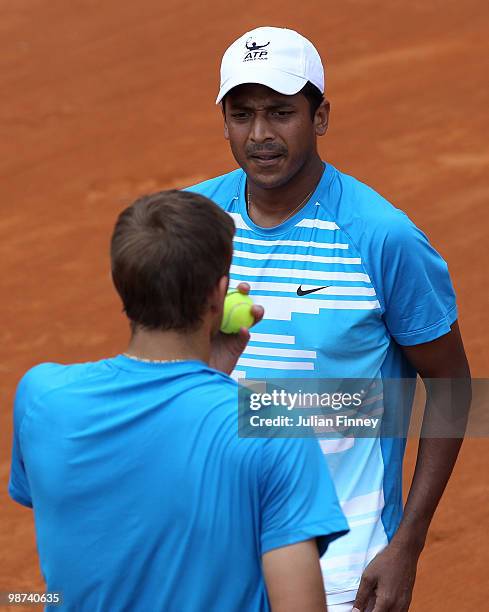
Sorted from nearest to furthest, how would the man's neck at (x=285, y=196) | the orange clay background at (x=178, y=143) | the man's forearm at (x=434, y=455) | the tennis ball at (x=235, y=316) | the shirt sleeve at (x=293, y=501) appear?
1. the shirt sleeve at (x=293, y=501)
2. the tennis ball at (x=235, y=316)
3. the man's forearm at (x=434, y=455)
4. the man's neck at (x=285, y=196)
5. the orange clay background at (x=178, y=143)

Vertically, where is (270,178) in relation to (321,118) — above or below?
below

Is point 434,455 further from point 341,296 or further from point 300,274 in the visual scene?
point 300,274

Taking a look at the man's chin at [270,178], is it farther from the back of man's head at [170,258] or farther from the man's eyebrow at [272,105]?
the back of man's head at [170,258]

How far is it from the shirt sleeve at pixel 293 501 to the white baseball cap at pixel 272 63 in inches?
57.2

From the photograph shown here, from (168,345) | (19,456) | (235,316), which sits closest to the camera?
(168,345)

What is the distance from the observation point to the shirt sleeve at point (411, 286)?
343 cm

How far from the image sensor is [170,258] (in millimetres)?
2490

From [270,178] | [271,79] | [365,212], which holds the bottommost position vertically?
[365,212]

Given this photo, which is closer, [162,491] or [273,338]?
[162,491]

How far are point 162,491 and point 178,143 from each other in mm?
8471

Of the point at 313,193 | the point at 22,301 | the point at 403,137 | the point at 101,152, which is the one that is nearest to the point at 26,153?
the point at 101,152

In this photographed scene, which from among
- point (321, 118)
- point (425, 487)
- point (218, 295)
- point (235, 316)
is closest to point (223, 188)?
point (321, 118)

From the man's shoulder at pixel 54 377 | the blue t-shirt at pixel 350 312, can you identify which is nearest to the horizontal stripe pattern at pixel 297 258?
the blue t-shirt at pixel 350 312

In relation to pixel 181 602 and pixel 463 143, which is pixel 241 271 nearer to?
pixel 181 602
